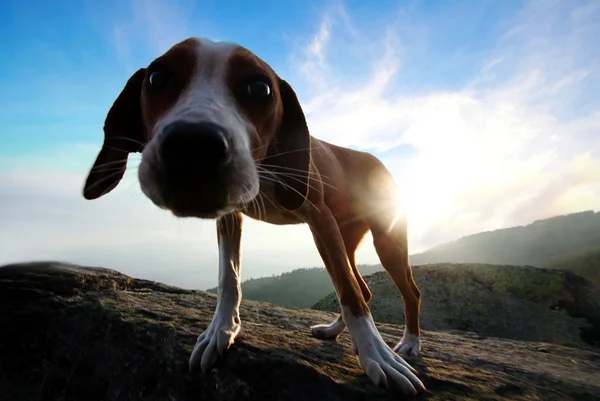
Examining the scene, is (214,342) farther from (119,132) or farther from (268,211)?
(119,132)

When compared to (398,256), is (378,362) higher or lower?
lower

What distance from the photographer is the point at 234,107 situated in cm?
237

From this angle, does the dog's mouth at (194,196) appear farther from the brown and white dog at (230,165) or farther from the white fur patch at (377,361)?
the white fur patch at (377,361)

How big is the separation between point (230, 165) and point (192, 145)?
237 mm

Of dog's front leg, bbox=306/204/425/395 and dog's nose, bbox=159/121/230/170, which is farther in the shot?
dog's front leg, bbox=306/204/425/395

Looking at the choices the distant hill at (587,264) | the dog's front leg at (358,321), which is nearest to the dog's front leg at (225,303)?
the dog's front leg at (358,321)

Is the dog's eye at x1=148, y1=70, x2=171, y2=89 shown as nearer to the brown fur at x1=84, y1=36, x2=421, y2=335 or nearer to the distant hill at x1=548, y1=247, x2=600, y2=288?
the brown fur at x1=84, y1=36, x2=421, y2=335

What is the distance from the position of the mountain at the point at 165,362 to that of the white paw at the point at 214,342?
0.07 m

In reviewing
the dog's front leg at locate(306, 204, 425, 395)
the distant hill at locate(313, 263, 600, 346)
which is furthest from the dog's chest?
the distant hill at locate(313, 263, 600, 346)

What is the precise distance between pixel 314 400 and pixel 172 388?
859mm

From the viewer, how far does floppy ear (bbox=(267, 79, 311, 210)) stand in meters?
3.16

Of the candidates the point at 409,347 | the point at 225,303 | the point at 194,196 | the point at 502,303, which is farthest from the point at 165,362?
the point at 502,303

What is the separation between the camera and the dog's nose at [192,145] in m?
1.74

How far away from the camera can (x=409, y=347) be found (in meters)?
3.87
